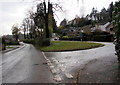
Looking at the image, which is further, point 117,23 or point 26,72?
point 26,72

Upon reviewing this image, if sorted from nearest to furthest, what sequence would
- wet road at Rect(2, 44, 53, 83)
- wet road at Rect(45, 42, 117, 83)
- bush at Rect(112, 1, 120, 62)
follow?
bush at Rect(112, 1, 120, 62), wet road at Rect(2, 44, 53, 83), wet road at Rect(45, 42, 117, 83)

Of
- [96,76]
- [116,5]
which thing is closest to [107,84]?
[96,76]

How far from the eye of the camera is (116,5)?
6.57 meters

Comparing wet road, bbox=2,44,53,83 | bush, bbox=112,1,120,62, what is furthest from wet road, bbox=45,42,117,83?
bush, bbox=112,1,120,62

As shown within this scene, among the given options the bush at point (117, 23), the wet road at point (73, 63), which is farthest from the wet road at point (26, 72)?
the bush at point (117, 23)

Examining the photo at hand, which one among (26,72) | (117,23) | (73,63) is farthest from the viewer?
(73,63)

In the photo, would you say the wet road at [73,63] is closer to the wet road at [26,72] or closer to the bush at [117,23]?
the wet road at [26,72]

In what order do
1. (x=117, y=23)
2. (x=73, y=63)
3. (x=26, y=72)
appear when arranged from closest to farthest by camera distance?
(x=117, y=23) → (x=26, y=72) → (x=73, y=63)

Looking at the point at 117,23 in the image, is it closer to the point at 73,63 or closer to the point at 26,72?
the point at 73,63

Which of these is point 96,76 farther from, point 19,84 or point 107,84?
point 19,84

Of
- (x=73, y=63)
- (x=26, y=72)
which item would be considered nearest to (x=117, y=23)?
(x=73, y=63)

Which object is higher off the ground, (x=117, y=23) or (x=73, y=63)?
(x=117, y=23)

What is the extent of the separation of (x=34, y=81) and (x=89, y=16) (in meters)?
124

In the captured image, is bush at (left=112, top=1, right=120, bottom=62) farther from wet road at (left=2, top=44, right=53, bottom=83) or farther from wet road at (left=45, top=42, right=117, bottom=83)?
wet road at (left=2, top=44, right=53, bottom=83)
